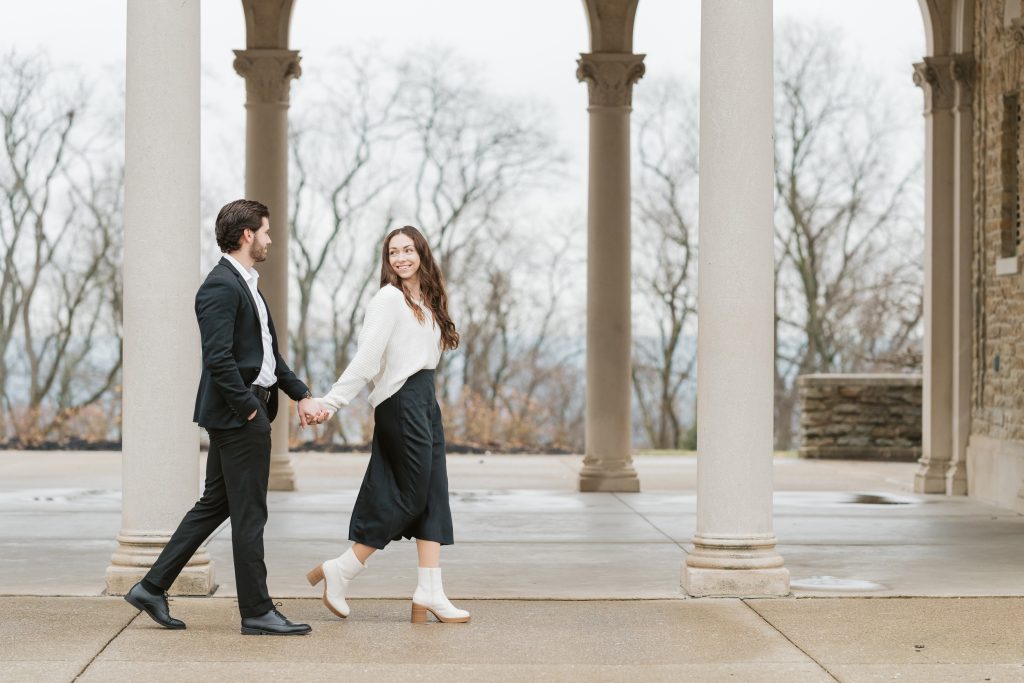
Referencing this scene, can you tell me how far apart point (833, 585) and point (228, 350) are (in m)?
4.03

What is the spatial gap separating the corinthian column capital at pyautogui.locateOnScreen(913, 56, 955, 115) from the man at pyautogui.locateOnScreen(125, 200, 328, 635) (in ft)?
33.1

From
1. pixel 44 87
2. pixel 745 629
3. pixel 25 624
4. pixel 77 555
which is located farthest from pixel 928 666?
pixel 44 87

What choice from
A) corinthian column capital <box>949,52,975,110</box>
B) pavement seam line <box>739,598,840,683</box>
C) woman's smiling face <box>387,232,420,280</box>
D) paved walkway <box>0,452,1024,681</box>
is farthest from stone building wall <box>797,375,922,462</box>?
woman's smiling face <box>387,232,420,280</box>

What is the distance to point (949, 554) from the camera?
35.4 feet

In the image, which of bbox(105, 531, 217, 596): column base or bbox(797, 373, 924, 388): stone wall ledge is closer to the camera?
bbox(105, 531, 217, 596): column base

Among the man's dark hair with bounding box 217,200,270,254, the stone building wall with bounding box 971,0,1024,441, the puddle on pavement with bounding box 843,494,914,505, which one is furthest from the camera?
the puddle on pavement with bounding box 843,494,914,505

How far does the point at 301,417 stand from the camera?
24.4 ft

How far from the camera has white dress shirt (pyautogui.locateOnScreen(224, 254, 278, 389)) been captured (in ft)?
24.6

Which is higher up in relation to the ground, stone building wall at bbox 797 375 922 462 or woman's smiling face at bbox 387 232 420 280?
woman's smiling face at bbox 387 232 420 280

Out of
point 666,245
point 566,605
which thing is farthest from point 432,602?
point 666,245

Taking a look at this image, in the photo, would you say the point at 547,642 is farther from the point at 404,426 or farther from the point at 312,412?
the point at 312,412

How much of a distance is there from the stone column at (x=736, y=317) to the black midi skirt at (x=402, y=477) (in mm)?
1811

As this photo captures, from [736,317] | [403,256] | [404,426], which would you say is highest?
[403,256]

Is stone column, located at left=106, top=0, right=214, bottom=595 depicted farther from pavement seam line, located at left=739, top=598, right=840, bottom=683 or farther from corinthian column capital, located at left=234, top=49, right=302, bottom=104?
corinthian column capital, located at left=234, top=49, right=302, bottom=104
